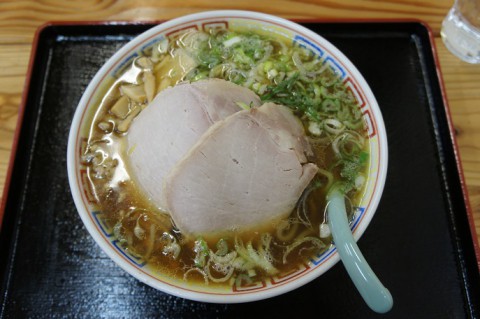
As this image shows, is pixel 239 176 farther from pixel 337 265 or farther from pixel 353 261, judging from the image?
pixel 337 265

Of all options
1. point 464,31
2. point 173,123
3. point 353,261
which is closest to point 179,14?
point 173,123

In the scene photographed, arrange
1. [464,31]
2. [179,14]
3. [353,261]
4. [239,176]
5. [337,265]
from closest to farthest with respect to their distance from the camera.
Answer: [353,261] < [239,176] < [337,265] < [464,31] < [179,14]

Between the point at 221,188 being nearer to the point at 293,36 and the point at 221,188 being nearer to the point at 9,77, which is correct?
the point at 293,36

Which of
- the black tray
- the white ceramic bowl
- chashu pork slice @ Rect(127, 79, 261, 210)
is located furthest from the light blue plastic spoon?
chashu pork slice @ Rect(127, 79, 261, 210)

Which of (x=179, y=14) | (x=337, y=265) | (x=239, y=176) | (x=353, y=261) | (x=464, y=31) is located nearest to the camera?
(x=353, y=261)

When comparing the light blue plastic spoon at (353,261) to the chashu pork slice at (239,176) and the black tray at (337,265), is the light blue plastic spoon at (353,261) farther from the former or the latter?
the black tray at (337,265)

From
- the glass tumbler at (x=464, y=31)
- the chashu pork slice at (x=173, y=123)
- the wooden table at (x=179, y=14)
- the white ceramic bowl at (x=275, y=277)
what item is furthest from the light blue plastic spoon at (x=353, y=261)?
the glass tumbler at (x=464, y=31)
